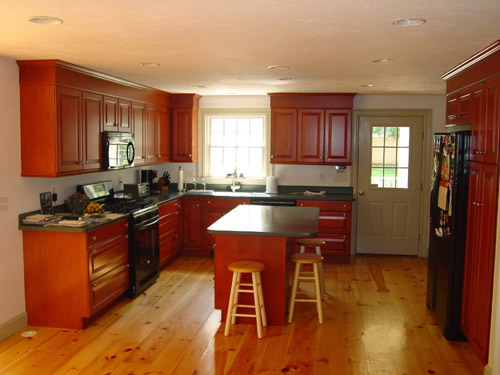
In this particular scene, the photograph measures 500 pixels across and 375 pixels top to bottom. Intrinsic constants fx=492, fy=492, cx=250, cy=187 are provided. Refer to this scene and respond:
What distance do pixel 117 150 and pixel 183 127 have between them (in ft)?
6.58

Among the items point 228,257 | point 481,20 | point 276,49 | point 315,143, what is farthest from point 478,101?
point 315,143

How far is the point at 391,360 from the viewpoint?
12.5ft

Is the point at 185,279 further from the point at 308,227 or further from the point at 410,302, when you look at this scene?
the point at 410,302

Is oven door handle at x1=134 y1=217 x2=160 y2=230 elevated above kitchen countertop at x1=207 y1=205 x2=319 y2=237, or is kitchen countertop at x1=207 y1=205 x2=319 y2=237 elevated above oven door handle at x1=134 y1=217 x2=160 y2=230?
kitchen countertop at x1=207 y1=205 x2=319 y2=237

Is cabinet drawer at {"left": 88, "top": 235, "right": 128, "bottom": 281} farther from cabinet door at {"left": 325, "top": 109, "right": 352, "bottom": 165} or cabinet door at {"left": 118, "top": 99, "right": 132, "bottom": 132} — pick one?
cabinet door at {"left": 325, "top": 109, "right": 352, "bottom": 165}

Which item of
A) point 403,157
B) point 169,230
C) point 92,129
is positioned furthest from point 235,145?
point 92,129

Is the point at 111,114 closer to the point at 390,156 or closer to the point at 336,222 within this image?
the point at 336,222

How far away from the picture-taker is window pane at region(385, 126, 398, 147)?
Answer: 7105 mm

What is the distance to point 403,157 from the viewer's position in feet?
23.4

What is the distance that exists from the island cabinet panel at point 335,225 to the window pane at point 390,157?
1026 mm

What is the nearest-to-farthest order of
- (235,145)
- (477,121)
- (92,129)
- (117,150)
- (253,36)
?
1. (253,36)
2. (477,121)
3. (92,129)
4. (117,150)
5. (235,145)

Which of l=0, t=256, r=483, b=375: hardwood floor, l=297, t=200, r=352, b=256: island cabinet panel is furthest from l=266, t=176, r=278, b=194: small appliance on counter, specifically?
l=0, t=256, r=483, b=375: hardwood floor

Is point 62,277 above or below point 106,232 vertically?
below

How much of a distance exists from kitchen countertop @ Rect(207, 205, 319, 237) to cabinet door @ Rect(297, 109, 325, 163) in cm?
161
